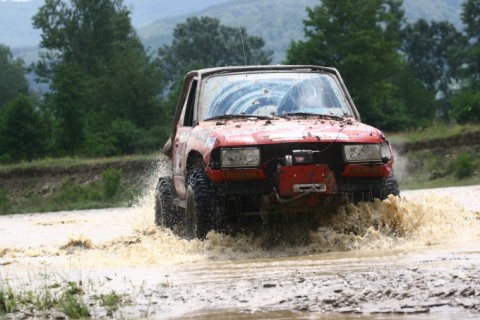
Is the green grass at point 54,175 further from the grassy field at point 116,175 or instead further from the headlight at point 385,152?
the headlight at point 385,152

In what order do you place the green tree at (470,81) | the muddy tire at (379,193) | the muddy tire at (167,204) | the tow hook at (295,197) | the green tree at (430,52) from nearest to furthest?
the tow hook at (295,197), the muddy tire at (379,193), the muddy tire at (167,204), the green tree at (470,81), the green tree at (430,52)

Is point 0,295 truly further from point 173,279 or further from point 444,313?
point 444,313

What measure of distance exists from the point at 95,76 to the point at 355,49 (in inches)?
1499

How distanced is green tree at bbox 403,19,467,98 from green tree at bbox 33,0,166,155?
29130mm

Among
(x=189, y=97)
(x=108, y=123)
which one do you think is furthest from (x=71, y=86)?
(x=189, y=97)

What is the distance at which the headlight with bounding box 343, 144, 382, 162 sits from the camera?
9945 millimetres

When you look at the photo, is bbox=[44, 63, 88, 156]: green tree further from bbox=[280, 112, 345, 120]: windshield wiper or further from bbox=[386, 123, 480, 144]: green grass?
bbox=[280, 112, 345, 120]: windshield wiper

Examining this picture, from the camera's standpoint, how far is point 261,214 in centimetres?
1024

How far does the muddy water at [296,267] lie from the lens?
6.25 meters

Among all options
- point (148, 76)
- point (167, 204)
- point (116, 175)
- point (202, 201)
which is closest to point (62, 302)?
point (202, 201)

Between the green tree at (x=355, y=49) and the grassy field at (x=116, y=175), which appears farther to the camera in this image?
the green tree at (x=355, y=49)

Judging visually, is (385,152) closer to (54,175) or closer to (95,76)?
(54,175)

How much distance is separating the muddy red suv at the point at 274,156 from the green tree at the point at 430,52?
108 metres

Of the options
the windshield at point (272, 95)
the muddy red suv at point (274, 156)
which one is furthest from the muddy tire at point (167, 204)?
the windshield at point (272, 95)
